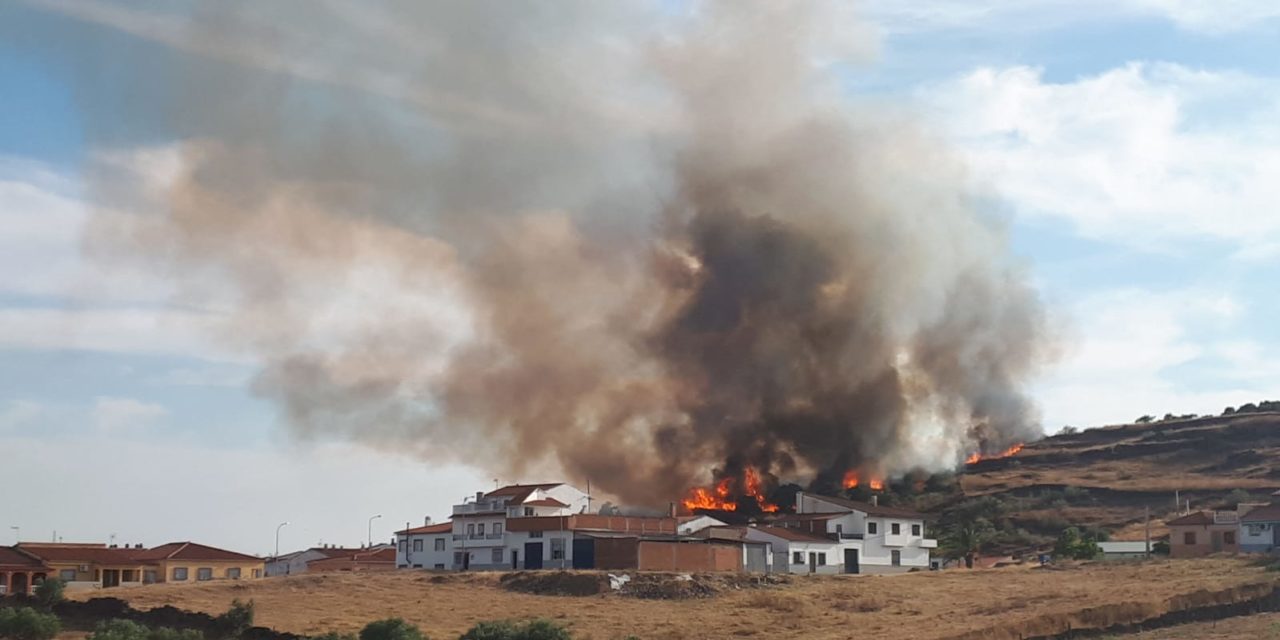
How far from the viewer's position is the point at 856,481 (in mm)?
129625

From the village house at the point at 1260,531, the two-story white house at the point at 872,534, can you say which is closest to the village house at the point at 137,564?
the two-story white house at the point at 872,534

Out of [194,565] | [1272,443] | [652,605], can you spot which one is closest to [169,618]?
[652,605]

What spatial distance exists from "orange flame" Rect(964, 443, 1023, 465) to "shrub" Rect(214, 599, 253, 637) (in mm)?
106036

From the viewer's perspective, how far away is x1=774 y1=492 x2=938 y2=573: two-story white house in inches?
3816

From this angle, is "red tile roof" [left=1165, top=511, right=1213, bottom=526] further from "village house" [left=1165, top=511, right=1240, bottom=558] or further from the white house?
the white house

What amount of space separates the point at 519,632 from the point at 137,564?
53489 mm

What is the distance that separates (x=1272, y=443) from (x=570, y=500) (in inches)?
3566

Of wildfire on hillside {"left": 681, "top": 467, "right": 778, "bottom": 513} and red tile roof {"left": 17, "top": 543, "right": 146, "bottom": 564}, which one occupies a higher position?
wildfire on hillside {"left": 681, "top": 467, "right": 778, "bottom": 513}

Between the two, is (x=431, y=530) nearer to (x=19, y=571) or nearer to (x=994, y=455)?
(x=19, y=571)

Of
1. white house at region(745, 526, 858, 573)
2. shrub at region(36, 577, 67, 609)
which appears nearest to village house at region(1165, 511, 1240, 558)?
white house at region(745, 526, 858, 573)

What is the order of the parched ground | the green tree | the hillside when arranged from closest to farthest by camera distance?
the parched ground, the green tree, the hillside

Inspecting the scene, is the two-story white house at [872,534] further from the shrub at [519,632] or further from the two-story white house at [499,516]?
the shrub at [519,632]

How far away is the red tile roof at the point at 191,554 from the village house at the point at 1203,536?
67540 millimetres

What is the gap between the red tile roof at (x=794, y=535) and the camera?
92250 mm
